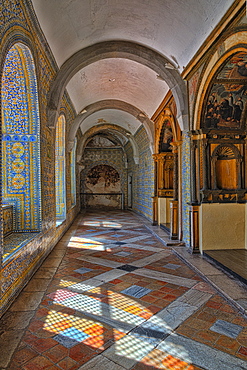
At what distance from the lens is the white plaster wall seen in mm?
5719

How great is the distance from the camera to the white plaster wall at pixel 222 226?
572cm

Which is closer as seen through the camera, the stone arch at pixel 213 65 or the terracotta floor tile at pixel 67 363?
the terracotta floor tile at pixel 67 363

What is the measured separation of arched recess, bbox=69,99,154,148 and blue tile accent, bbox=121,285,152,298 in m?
7.00

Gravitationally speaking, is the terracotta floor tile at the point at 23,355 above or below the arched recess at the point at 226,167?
below

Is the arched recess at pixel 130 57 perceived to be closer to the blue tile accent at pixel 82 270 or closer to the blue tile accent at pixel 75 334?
the blue tile accent at pixel 82 270

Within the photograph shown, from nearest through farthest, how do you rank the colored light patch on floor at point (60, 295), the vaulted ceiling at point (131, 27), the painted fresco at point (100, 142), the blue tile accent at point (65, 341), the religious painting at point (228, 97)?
the blue tile accent at point (65, 341)
the colored light patch on floor at point (60, 295)
the vaulted ceiling at point (131, 27)
the religious painting at point (228, 97)
the painted fresco at point (100, 142)

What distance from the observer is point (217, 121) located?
5758 millimetres

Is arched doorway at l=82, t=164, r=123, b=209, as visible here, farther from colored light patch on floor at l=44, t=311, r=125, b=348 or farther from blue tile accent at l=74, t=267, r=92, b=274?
colored light patch on floor at l=44, t=311, r=125, b=348

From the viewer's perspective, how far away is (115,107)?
11.4 meters

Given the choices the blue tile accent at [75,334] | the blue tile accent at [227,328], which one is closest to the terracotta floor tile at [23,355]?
the blue tile accent at [75,334]

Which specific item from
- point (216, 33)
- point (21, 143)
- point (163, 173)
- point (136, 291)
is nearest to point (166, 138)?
point (163, 173)

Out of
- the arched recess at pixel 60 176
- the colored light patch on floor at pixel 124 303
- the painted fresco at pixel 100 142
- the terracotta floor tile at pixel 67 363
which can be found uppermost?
the painted fresco at pixel 100 142

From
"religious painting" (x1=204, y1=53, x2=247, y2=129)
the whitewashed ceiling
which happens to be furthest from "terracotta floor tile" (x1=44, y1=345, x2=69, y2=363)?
the whitewashed ceiling

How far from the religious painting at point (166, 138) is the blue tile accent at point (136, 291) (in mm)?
6197
